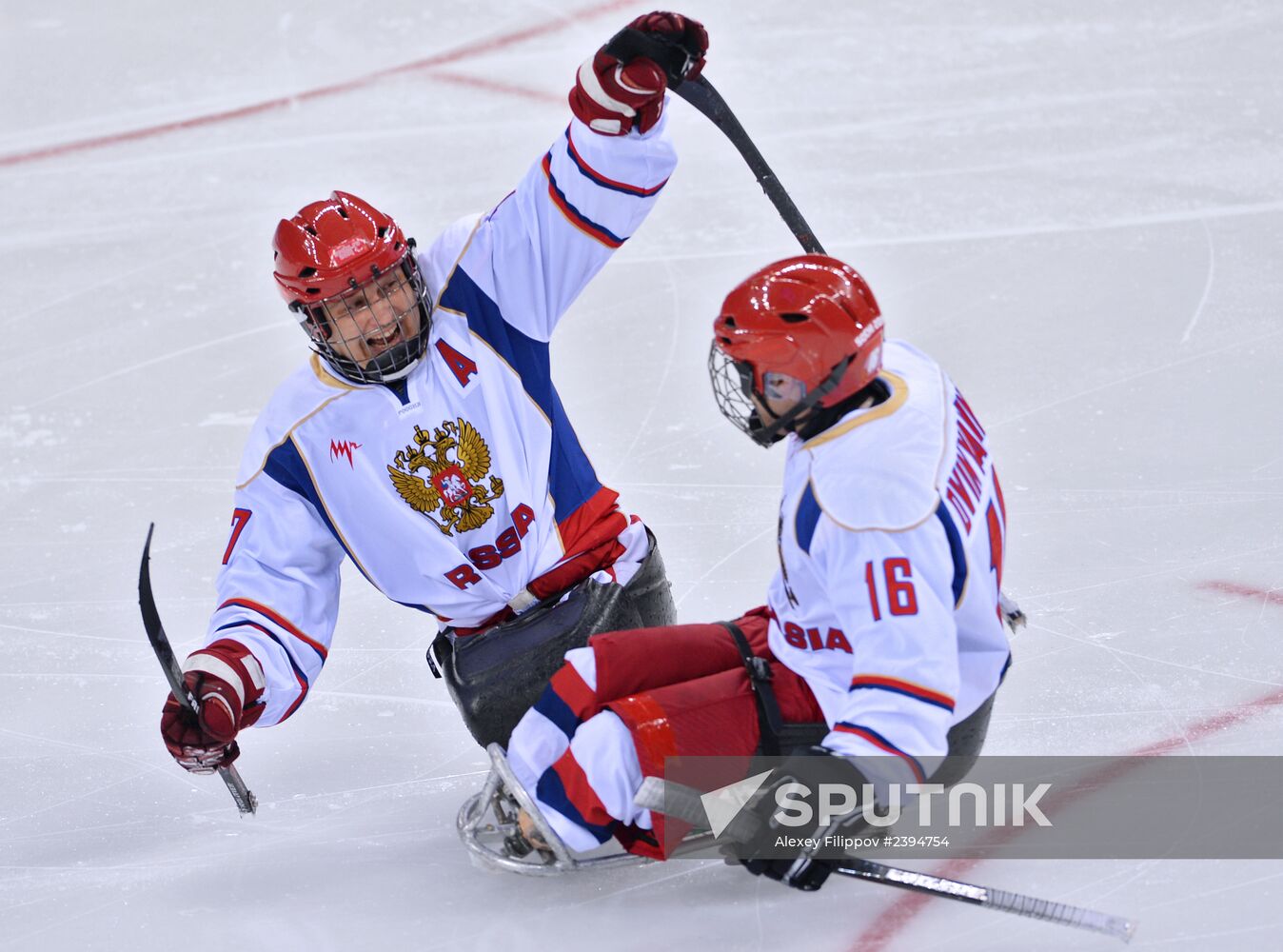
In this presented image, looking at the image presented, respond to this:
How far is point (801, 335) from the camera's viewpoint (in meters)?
2.18

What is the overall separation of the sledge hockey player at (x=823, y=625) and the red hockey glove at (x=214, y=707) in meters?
0.51

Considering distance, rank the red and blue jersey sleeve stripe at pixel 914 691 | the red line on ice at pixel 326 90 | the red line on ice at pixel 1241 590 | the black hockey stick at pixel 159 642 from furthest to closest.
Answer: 1. the red line on ice at pixel 326 90
2. the red line on ice at pixel 1241 590
3. the black hockey stick at pixel 159 642
4. the red and blue jersey sleeve stripe at pixel 914 691

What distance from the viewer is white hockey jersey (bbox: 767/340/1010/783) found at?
6.85 feet

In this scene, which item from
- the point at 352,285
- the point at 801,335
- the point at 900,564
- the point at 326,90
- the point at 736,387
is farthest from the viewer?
the point at 326,90

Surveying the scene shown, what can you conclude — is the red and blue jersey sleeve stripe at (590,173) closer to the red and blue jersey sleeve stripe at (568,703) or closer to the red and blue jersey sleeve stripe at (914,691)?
the red and blue jersey sleeve stripe at (568,703)

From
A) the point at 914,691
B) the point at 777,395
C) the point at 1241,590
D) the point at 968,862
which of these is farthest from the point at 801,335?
the point at 1241,590

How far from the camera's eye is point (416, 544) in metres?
2.83

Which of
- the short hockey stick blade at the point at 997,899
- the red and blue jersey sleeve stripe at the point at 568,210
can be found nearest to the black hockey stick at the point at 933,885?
the short hockey stick blade at the point at 997,899

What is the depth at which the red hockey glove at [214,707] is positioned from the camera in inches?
103

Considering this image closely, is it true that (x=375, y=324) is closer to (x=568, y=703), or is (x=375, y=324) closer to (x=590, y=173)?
(x=590, y=173)

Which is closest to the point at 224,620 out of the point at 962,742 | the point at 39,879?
the point at 39,879

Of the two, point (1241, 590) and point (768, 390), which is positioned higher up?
point (768, 390)

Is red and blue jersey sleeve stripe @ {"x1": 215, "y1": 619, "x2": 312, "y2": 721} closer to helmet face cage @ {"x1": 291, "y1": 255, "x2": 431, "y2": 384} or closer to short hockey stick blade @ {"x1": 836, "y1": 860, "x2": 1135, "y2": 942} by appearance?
helmet face cage @ {"x1": 291, "y1": 255, "x2": 431, "y2": 384}

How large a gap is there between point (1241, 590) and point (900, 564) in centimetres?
148
